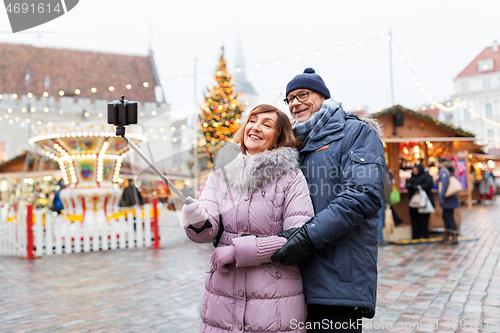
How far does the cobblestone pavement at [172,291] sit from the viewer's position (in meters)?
3.86

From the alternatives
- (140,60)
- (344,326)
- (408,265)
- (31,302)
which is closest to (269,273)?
(344,326)

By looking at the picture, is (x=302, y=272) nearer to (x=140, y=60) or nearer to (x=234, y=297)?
(x=234, y=297)

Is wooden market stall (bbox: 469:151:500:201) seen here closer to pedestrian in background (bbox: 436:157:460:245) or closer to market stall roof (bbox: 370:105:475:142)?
market stall roof (bbox: 370:105:475:142)

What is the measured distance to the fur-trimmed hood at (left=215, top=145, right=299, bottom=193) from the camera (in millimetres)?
1906

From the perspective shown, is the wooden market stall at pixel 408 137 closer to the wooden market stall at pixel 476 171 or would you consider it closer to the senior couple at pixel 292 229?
the senior couple at pixel 292 229

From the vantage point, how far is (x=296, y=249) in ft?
5.84

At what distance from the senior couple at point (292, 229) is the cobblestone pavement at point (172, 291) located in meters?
2.01

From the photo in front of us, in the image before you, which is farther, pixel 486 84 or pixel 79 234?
pixel 486 84

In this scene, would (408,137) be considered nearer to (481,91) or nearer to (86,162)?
(86,162)

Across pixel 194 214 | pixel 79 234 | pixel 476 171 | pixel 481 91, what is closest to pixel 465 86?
pixel 481 91

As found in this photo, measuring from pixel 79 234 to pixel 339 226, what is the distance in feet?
27.0

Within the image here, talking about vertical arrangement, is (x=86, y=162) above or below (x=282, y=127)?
above

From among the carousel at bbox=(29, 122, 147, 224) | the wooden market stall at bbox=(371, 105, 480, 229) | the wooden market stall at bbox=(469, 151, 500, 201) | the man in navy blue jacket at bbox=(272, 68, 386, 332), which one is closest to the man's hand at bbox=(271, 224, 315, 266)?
the man in navy blue jacket at bbox=(272, 68, 386, 332)

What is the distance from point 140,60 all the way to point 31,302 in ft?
111
